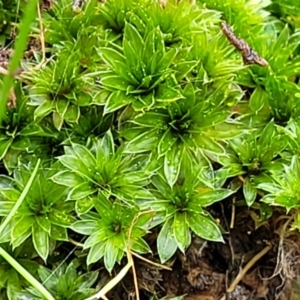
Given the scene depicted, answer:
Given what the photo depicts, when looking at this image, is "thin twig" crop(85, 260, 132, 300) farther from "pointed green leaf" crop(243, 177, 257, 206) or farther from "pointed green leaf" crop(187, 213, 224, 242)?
"pointed green leaf" crop(243, 177, 257, 206)

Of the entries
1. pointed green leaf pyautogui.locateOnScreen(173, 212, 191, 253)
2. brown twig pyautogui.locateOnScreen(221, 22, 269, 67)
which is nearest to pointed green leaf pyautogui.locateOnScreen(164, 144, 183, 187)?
pointed green leaf pyautogui.locateOnScreen(173, 212, 191, 253)

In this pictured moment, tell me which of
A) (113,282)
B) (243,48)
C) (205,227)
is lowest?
(113,282)

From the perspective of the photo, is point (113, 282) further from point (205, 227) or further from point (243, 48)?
point (243, 48)

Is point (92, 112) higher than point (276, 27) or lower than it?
lower

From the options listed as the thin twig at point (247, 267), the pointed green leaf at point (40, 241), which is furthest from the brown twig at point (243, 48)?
the pointed green leaf at point (40, 241)

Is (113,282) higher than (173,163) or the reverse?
the reverse

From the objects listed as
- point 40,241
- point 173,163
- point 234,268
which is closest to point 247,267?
point 234,268

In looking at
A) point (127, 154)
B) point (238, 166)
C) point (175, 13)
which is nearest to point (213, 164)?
point (238, 166)

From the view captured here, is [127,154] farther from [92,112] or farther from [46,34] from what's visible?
[46,34]

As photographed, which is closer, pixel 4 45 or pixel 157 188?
pixel 157 188
